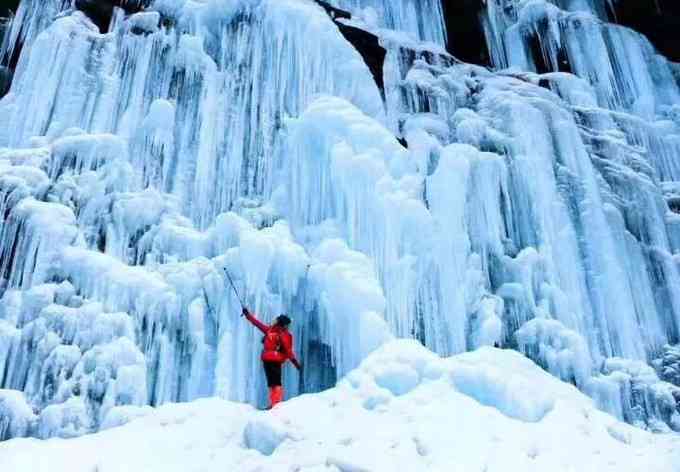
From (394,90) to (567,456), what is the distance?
6.34 meters

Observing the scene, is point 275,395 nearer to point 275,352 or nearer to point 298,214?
point 275,352

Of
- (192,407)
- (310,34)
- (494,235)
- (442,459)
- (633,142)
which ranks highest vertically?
(310,34)

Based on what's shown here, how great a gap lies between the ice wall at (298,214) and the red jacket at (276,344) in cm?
73

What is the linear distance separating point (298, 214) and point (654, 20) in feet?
23.6

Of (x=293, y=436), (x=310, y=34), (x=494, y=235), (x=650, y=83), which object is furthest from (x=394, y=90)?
(x=293, y=436)

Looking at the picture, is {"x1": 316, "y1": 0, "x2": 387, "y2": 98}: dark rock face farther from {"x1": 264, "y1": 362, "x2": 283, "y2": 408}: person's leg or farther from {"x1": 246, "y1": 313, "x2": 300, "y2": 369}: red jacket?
{"x1": 264, "y1": 362, "x2": 283, "y2": 408}: person's leg

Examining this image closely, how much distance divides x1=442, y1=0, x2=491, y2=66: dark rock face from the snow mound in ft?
22.6

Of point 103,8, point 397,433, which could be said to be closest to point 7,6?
point 103,8

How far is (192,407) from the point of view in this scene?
262 inches

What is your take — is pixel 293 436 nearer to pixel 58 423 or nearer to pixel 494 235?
pixel 58 423

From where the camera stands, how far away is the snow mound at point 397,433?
18.4ft

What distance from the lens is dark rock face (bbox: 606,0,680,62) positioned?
12.5 m

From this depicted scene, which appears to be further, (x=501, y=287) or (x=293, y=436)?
(x=501, y=287)

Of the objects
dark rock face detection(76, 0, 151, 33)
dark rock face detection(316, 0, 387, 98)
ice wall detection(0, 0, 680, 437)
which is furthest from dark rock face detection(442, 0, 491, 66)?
dark rock face detection(76, 0, 151, 33)
